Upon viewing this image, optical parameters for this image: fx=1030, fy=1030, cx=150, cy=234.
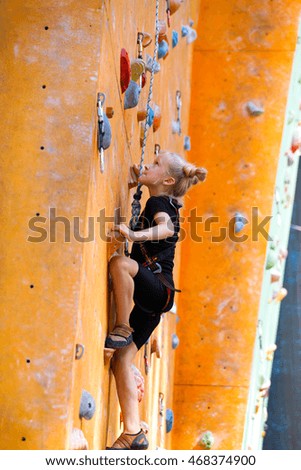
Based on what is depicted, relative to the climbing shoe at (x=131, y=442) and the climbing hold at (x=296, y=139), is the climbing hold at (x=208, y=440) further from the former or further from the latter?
the climbing shoe at (x=131, y=442)

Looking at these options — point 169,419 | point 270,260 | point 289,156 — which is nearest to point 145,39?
point 169,419

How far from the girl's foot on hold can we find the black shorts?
11 cm

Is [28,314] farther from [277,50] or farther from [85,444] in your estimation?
[277,50]

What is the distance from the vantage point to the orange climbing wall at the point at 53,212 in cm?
233

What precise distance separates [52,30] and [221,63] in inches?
132

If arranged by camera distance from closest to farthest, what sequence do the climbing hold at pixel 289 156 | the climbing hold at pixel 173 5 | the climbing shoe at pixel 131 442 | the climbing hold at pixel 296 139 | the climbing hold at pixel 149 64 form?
the climbing shoe at pixel 131 442, the climbing hold at pixel 149 64, the climbing hold at pixel 173 5, the climbing hold at pixel 289 156, the climbing hold at pixel 296 139

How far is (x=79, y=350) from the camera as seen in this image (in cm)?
242

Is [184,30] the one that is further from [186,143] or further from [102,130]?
[102,130]

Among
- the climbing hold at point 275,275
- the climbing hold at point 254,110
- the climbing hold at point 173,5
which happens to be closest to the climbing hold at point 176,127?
the climbing hold at point 254,110

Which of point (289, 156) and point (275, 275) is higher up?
point (289, 156)

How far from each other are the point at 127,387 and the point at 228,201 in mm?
2841

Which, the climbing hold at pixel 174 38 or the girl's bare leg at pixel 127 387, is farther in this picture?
the climbing hold at pixel 174 38

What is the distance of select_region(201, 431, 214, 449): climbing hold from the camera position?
5.63 meters

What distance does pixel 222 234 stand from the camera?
Answer: 5750 millimetres
